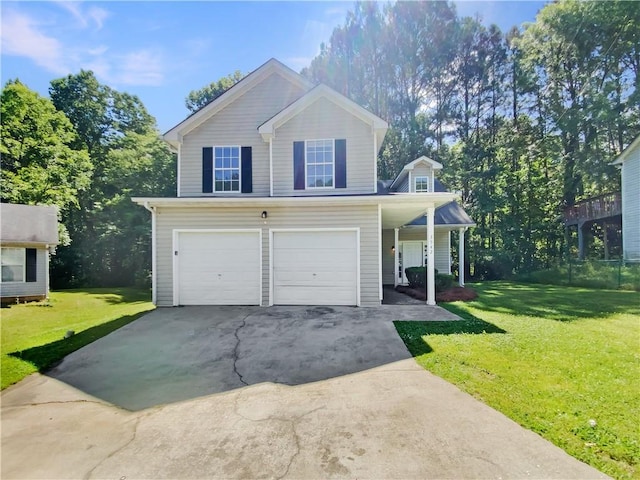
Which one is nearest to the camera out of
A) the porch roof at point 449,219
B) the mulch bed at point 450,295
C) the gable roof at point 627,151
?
the mulch bed at point 450,295

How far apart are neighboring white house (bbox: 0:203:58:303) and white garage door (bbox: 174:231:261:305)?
1068 centimetres

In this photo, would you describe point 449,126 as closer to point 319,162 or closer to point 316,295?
point 319,162

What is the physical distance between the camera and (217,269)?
9.51 meters

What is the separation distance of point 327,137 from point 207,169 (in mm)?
4343

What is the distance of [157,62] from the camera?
9594mm

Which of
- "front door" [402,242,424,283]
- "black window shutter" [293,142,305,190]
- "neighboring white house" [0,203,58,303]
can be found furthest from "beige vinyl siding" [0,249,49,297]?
"front door" [402,242,424,283]

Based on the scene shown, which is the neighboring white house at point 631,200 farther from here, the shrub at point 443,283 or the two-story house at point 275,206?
the two-story house at point 275,206

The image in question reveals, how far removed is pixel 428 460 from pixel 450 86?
90.4 ft

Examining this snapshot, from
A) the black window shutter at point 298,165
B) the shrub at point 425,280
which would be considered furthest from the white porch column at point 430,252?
the black window shutter at point 298,165

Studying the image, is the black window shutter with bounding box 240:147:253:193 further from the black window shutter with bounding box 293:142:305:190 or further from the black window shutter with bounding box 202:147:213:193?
the black window shutter with bounding box 293:142:305:190

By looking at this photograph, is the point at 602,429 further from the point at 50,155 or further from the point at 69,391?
the point at 50,155

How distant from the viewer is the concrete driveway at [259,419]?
8.80 ft

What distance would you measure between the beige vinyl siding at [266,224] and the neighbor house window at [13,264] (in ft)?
34.0

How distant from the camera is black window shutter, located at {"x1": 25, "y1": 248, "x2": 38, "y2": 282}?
14695 millimetres
